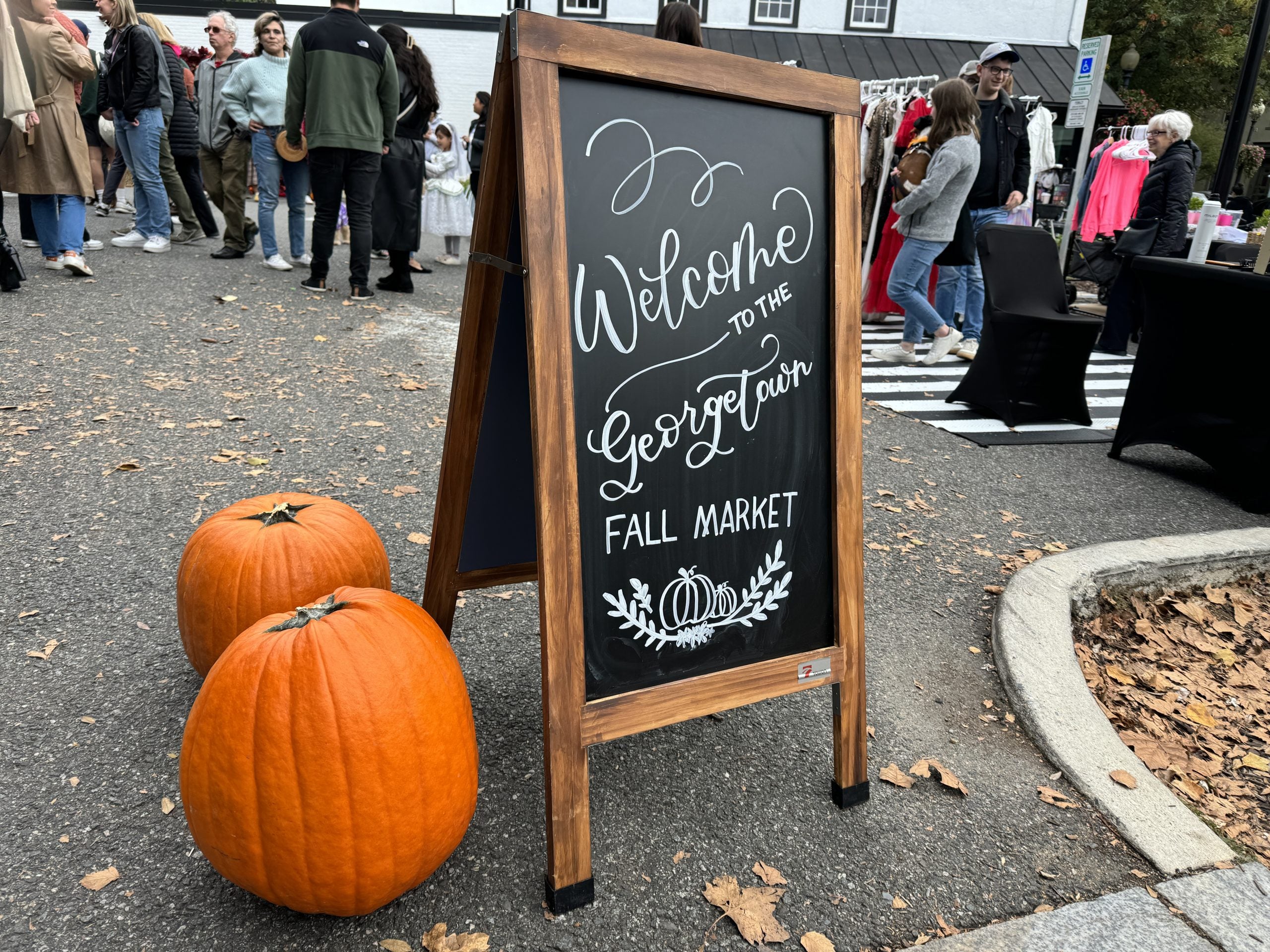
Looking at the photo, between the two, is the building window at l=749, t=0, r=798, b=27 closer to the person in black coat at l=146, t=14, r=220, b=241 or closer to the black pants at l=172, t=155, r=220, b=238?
the person in black coat at l=146, t=14, r=220, b=241

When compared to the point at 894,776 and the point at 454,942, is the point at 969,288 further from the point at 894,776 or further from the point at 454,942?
the point at 454,942

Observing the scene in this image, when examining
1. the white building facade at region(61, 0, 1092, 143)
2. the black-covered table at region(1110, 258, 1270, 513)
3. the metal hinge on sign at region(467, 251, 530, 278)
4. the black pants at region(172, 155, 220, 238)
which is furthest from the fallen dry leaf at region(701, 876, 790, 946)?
the white building facade at region(61, 0, 1092, 143)

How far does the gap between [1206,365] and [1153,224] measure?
14.0 ft

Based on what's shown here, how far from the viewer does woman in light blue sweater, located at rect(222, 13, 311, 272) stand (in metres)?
7.84

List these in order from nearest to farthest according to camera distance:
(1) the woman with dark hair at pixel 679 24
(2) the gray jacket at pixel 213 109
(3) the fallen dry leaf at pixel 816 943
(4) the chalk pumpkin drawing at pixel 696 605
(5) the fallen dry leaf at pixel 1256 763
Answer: (3) the fallen dry leaf at pixel 816 943 < (4) the chalk pumpkin drawing at pixel 696 605 < (5) the fallen dry leaf at pixel 1256 763 < (1) the woman with dark hair at pixel 679 24 < (2) the gray jacket at pixel 213 109

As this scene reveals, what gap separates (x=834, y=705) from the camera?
2184 mm

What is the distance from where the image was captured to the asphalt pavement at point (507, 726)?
6.03 feet

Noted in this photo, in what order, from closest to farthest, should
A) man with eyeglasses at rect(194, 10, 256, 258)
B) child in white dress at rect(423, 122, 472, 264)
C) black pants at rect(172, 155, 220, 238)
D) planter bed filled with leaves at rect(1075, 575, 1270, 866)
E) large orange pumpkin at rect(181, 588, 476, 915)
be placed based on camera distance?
large orange pumpkin at rect(181, 588, 476, 915) → planter bed filled with leaves at rect(1075, 575, 1270, 866) → man with eyeglasses at rect(194, 10, 256, 258) → black pants at rect(172, 155, 220, 238) → child in white dress at rect(423, 122, 472, 264)

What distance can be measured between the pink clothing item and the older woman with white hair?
2102 mm

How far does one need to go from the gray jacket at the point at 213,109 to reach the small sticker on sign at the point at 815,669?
8916 mm

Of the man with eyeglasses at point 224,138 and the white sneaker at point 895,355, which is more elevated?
the man with eyeglasses at point 224,138

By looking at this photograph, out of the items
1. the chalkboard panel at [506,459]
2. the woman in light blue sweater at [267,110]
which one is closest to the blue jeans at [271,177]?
the woman in light blue sweater at [267,110]

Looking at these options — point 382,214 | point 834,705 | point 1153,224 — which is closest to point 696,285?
point 834,705

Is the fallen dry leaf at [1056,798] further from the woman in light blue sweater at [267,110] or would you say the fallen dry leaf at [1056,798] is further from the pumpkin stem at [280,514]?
the woman in light blue sweater at [267,110]
